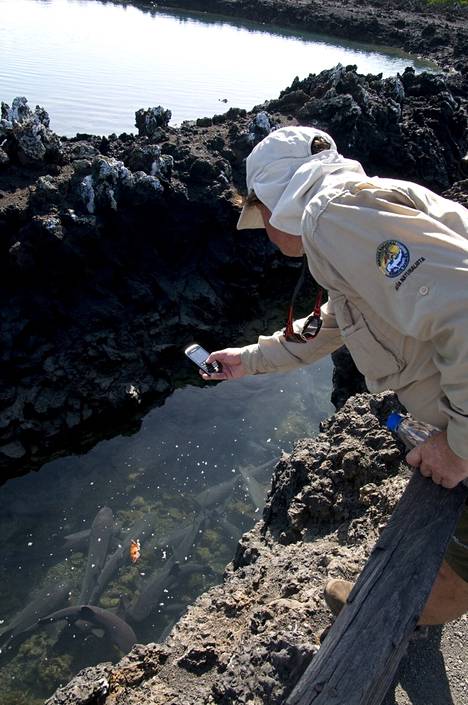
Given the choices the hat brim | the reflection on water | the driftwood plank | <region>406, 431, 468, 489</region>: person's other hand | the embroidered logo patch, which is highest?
the embroidered logo patch

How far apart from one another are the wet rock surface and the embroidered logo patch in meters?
1.92

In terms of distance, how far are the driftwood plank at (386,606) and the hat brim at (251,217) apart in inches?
57.6

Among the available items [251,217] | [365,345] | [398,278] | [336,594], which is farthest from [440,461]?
[251,217]

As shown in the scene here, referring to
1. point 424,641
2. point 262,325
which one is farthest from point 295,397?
point 424,641

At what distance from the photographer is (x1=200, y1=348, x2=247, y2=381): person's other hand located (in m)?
3.41

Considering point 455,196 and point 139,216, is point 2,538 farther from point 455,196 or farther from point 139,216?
point 455,196

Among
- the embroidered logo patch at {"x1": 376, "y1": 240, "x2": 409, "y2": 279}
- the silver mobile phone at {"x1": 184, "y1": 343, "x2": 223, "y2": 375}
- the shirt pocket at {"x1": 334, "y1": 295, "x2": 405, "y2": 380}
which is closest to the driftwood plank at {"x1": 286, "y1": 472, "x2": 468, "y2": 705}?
the shirt pocket at {"x1": 334, "y1": 295, "x2": 405, "y2": 380}

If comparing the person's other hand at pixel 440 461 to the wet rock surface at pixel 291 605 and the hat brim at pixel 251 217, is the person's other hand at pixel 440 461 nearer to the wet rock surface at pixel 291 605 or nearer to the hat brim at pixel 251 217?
the wet rock surface at pixel 291 605

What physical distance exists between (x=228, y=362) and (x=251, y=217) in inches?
37.6

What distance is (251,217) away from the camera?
2.88m

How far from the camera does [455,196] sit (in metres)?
8.97

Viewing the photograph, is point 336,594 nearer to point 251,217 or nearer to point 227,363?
point 227,363

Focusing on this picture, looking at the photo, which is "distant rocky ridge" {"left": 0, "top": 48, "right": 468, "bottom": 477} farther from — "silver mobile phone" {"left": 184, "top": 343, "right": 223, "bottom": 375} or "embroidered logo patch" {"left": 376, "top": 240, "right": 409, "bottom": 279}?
"embroidered logo patch" {"left": 376, "top": 240, "right": 409, "bottom": 279}

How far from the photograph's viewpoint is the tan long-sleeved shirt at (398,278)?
191cm
